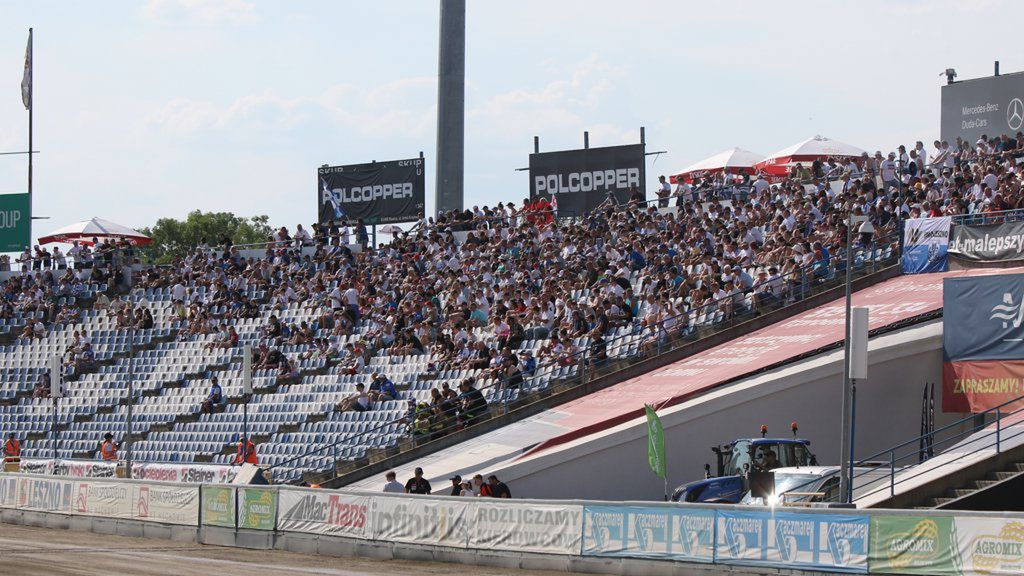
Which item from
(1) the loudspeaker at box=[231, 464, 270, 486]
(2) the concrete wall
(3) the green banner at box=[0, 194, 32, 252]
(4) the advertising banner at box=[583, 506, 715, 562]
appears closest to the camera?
(4) the advertising banner at box=[583, 506, 715, 562]

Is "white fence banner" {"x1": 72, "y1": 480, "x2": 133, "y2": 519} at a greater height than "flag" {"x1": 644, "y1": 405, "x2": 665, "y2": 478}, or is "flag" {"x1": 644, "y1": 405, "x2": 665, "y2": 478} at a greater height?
"flag" {"x1": 644, "y1": 405, "x2": 665, "y2": 478}

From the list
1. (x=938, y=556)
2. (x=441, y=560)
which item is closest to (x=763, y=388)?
(x=441, y=560)

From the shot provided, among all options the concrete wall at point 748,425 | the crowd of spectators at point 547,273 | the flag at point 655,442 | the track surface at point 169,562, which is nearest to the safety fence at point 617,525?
the track surface at point 169,562

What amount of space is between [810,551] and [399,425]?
1562cm

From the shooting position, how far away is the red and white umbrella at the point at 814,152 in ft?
142

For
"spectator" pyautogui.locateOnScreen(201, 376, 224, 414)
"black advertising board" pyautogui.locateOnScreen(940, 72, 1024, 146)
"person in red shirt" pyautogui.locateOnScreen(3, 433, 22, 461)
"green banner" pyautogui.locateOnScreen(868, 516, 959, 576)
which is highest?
"black advertising board" pyautogui.locateOnScreen(940, 72, 1024, 146)

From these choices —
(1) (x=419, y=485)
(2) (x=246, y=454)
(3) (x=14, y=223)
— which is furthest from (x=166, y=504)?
(3) (x=14, y=223)

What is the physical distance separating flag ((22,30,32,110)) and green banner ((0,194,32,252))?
5.01m

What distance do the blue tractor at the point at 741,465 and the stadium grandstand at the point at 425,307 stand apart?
19.5ft

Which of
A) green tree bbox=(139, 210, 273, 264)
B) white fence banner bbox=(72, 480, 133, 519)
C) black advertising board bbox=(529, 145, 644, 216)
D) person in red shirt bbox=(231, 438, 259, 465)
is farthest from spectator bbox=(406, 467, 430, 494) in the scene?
green tree bbox=(139, 210, 273, 264)

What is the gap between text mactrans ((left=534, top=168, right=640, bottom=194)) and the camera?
2041 inches

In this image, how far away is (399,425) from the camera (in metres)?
33.3

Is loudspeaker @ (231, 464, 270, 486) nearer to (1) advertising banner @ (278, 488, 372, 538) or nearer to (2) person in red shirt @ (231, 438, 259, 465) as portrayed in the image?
(1) advertising banner @ (278, 488, 372, 538)

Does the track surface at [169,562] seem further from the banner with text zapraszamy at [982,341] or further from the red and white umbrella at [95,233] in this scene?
the red and white umbrella at [95,233]
